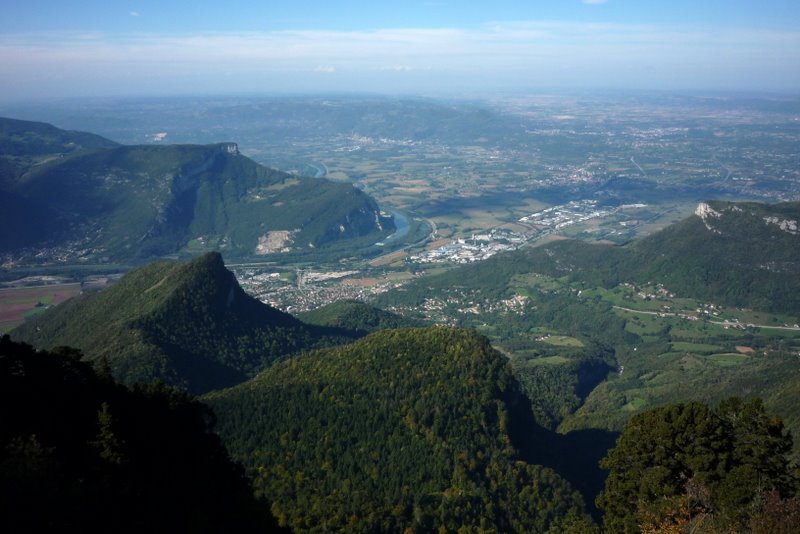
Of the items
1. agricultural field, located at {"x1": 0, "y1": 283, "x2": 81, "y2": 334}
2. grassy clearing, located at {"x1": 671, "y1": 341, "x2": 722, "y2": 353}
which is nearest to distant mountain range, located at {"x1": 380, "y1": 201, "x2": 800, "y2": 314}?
grassy clearing, located at {"x1": 671, "y1": 341, "x2": 722, "y2": 353}

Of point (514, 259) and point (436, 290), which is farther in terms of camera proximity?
point (514, 259)

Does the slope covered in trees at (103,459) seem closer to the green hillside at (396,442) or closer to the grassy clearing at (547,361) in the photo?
the green hillside at (396,442)

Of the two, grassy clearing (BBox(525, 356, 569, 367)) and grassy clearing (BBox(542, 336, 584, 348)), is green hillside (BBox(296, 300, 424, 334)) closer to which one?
grassy clearing (BBox(525, 356, 569, 367))

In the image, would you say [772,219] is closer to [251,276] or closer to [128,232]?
[251,276]

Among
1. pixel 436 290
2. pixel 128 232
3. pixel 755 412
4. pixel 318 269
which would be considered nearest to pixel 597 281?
pixel 436 290

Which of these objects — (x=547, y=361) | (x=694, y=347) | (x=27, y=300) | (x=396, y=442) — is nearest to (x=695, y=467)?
(x=396, y=442)

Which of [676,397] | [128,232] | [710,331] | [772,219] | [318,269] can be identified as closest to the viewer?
[676,397]
